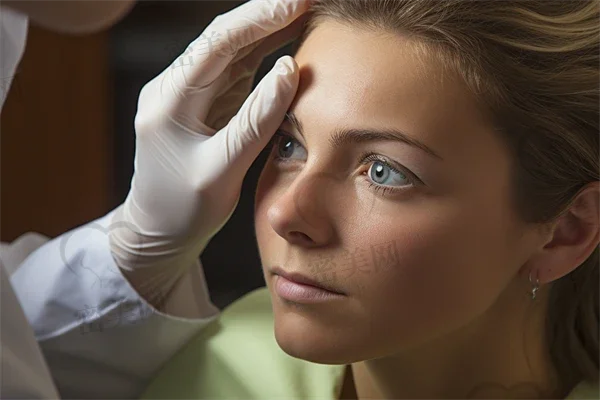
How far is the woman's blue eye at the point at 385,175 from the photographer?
785mm

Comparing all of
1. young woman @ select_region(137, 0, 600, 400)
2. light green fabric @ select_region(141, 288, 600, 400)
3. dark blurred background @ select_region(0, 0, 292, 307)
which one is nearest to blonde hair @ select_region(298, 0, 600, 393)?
young woman @ select_region(137, 0, 600, 400)

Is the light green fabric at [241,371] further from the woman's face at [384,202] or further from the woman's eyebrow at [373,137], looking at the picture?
the woman's eyebrow at [373,137]

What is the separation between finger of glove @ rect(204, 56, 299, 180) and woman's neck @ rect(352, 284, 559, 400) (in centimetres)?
24

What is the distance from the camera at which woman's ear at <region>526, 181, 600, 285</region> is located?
0.85 meters

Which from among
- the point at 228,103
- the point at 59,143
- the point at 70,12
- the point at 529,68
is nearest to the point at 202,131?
the point at 228,103

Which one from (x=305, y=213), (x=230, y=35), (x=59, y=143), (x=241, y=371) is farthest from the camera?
(x=59, y=143)

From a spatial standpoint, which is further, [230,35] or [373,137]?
[230,35]

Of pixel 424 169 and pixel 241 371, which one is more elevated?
pixel 424 169

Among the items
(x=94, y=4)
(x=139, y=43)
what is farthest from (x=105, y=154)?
(x=94, y=4)

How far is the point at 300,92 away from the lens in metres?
0.82

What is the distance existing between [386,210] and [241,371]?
1.00 feet

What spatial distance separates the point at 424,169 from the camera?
0.78 metres

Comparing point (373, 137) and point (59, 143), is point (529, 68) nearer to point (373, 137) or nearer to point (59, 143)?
point (373, 137)

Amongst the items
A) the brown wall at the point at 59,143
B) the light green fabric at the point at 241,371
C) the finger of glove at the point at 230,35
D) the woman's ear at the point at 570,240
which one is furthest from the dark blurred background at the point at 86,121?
the woman's ear at the point at 570,240
